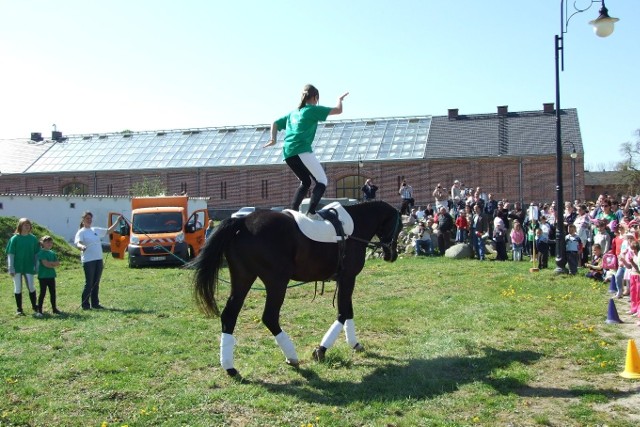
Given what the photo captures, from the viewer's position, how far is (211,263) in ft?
24.5

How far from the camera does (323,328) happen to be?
391 inches

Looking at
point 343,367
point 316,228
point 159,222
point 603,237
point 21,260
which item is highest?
point 316,228

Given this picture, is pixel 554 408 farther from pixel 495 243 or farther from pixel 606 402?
pixel 495 243

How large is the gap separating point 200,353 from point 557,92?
11.5 m

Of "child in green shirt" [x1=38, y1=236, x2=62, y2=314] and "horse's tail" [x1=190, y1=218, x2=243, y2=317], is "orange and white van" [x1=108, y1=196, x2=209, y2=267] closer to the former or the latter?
"child in green shirt" [x1=38, y1=236, x2=62, y2=314]

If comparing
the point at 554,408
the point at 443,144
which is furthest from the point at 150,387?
the point at 443,144

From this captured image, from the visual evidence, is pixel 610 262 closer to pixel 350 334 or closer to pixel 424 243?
pixel 350 334

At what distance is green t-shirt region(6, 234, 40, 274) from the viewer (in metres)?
12.4

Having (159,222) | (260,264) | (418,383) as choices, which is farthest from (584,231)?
(159,222)

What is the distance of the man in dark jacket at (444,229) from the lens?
22.4 m

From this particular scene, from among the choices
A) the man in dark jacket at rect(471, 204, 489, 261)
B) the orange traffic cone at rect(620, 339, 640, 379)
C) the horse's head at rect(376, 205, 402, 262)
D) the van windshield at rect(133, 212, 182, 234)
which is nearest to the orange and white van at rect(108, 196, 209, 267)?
the van windshield at rect(133, 212, 182, 234)

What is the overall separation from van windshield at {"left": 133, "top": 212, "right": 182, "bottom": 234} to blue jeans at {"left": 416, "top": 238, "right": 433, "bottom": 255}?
30.0ft

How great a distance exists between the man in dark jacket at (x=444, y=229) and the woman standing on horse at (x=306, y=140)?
1507cm

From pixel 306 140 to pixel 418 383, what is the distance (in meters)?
3.27
